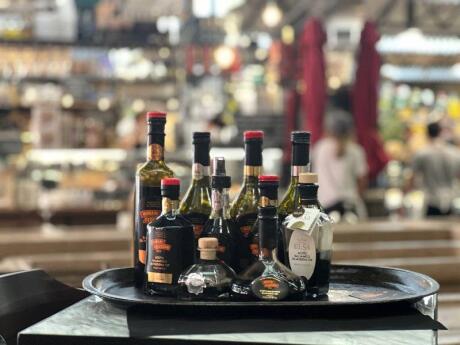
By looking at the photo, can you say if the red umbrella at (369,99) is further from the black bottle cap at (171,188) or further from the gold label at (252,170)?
the black bottle cap at (171,188)

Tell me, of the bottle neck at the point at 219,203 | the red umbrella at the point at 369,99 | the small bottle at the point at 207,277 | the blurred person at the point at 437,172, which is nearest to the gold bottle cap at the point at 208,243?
the small bottle at the point at 207,277

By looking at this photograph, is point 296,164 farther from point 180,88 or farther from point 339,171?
point 180,88

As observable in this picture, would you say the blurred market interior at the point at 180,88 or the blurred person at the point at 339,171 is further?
the blurred market interior at the point at 180,88

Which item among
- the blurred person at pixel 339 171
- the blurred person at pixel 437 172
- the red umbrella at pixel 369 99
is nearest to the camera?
the blurred person at pixel 339 171

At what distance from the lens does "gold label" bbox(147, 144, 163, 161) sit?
1594mm

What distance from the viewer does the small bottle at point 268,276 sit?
4.54 feet

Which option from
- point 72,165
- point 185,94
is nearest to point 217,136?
point 185,94

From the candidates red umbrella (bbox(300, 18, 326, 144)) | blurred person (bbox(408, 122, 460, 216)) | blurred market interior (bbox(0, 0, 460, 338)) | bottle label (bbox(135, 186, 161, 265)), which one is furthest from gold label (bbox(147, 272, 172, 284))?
blurred person (bbox(408, 122, 460, 216))

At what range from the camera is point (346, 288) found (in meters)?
1.63

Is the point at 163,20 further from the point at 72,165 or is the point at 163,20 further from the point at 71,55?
the point at 72,165

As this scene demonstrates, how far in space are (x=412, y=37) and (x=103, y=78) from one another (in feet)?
14.6

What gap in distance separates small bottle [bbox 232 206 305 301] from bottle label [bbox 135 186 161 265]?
0.25 meters

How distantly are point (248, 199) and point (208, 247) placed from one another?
0.72 ft

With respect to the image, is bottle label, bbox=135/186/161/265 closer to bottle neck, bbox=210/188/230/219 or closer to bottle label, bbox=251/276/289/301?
bottle neck, bbox=210/188/230/219
